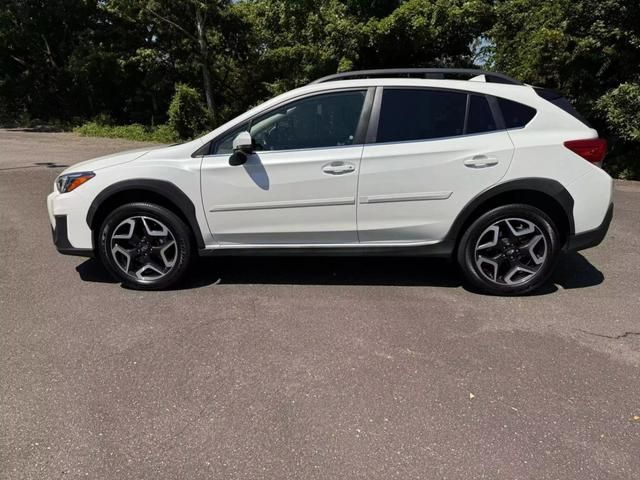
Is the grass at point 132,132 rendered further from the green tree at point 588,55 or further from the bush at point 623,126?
the bush at point 623,126

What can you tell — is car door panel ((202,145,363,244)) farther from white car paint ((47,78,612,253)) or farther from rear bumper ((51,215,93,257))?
rear bumper ((51,215,93,257))

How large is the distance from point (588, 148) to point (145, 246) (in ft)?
11.9

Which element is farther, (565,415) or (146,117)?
(146,117)

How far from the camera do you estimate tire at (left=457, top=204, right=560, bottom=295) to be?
3.92 meters

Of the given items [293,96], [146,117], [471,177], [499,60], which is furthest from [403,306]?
[146,117]

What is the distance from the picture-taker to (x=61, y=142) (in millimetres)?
15891

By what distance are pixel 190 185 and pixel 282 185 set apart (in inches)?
29.5

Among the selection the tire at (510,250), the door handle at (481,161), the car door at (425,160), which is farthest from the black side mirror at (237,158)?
the tire at (510,250)

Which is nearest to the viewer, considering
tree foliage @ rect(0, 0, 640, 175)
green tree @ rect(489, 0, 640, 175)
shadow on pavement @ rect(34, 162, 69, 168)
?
green tree @ rect(489, 0, 640, 175)

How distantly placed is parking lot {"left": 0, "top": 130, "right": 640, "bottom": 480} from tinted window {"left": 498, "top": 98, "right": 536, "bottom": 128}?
141cm

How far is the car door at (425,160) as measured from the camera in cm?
383

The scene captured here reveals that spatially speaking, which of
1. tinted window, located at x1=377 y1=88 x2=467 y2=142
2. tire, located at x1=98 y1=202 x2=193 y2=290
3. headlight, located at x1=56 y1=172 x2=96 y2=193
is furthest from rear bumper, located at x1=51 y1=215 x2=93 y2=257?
tinted window, located at x1=377 y1=88 x2=467 y2=142

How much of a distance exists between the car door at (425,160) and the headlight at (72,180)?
2251 millimetres

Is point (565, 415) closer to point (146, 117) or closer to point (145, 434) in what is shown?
point (145, 434)
